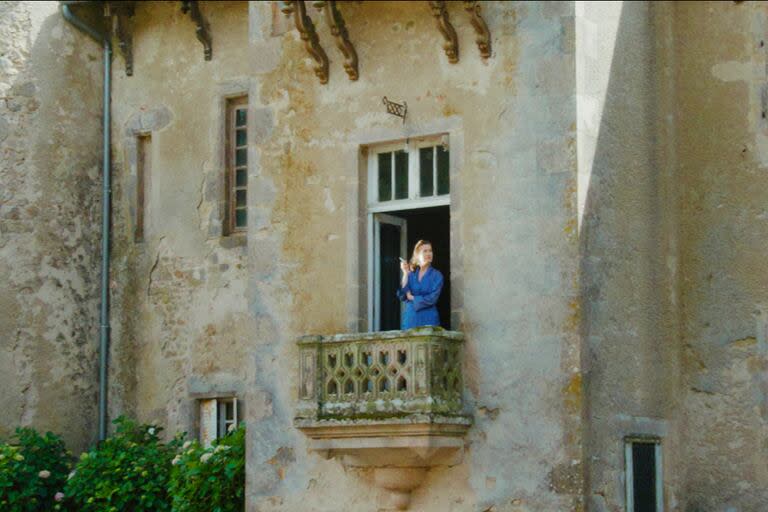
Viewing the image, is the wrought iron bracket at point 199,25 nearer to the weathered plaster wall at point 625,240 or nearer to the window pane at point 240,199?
the window pane at point 240,199

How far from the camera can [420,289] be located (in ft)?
55.9

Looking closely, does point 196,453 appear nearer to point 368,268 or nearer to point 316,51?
point 368,268

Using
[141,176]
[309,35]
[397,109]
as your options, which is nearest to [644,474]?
[397,109]

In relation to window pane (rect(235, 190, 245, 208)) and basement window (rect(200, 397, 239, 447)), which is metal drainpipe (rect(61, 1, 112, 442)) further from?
window pane (rect(235, 190, 245, 208))

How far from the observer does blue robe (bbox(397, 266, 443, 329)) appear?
1702cm

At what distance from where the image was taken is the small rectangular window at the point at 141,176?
21344mm

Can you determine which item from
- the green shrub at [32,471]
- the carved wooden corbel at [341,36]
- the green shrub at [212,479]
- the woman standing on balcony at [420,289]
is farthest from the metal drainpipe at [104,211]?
the woman standing on balcony at [420,289]

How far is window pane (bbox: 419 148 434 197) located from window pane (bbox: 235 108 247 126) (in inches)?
160

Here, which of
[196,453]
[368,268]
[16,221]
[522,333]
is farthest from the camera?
[16,221]

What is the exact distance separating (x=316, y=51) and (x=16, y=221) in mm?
4586

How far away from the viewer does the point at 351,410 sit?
16672 millimetres

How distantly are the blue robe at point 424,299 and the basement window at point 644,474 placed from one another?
2076mm

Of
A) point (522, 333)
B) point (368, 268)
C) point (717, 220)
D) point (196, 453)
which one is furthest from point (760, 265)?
point (196, 453)

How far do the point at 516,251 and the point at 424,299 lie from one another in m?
1.01
